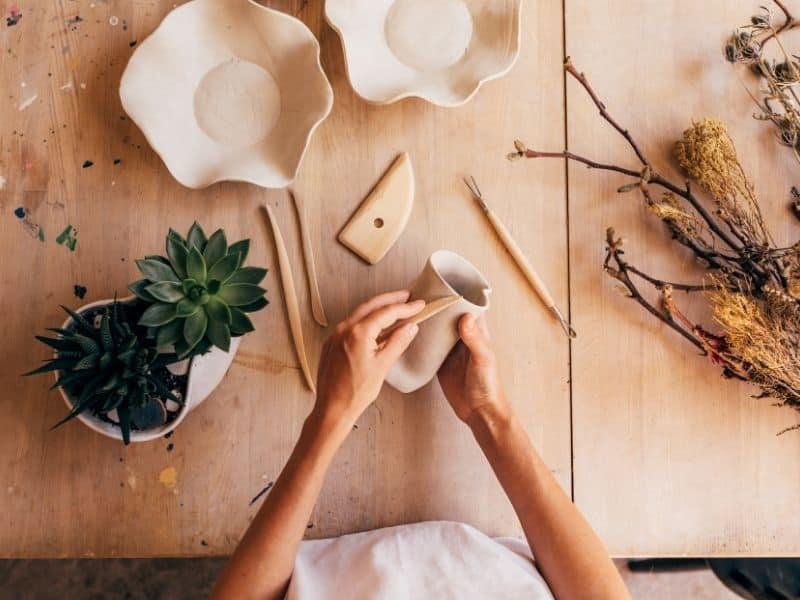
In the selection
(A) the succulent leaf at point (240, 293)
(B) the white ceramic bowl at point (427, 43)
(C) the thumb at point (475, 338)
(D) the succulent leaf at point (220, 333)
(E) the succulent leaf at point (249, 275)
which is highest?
(B) the white ceramic bowl at point (427, 43)

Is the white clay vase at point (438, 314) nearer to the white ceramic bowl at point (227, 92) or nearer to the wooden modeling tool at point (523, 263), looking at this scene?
the wooden modeling tool at point (523, 263)

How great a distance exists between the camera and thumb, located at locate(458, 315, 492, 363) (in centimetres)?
77

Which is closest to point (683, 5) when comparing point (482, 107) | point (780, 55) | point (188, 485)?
point (780, 55)

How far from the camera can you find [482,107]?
901 millimetres

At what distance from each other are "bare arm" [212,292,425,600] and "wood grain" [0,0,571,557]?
0.08 meters

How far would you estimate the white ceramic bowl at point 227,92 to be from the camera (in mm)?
831

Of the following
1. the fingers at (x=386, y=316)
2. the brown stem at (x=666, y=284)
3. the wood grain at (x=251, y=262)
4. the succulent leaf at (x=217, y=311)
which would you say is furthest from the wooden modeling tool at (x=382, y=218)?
the brown stem at (x=666, y=284)

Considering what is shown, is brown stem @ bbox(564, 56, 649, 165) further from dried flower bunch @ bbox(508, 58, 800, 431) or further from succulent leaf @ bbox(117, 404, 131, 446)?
succulent leaf @ bbox(117, 404, 131, 446)

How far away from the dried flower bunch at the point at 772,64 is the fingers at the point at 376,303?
A: 61cm

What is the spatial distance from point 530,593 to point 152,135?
0.79 metres

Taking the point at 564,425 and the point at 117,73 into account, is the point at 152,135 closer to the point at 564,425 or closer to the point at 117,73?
the point at 117,73

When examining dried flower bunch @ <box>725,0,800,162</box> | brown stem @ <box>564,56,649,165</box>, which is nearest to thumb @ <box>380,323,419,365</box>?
brown stem @ <box>564,56,649,165</box>

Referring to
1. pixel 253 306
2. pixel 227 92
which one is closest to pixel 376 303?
pixel 253 306

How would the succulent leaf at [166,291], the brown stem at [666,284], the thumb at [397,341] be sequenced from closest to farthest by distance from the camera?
the succulent leaf at [166,291]
the thumb at [397,341]
the brown stem at [666,284]
